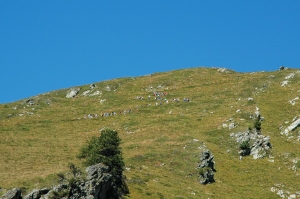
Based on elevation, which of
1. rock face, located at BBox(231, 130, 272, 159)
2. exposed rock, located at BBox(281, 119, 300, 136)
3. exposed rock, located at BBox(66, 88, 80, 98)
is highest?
exposed rock, located at BBox(66, 88, 80, 98)

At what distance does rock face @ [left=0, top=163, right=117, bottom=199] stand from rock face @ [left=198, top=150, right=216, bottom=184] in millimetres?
21066

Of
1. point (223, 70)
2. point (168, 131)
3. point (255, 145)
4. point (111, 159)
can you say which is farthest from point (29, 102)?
point (111, 159)

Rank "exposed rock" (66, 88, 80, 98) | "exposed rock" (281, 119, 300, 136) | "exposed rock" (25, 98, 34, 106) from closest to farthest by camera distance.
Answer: "exposed rock" (281, 119, 300, 136) < "exposed rock" (25, 98, 34, 106) < "exposed rock" (66, 88, 80, 98)

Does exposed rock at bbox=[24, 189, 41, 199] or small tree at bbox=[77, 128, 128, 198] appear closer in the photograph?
exposed rock at bbox=[24, 189, 41, 199]

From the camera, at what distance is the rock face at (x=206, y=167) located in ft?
220

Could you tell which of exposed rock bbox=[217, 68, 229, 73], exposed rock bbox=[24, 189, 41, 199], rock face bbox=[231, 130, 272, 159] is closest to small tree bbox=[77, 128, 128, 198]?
exposed rock bbox=[24, 189, 41, 199]

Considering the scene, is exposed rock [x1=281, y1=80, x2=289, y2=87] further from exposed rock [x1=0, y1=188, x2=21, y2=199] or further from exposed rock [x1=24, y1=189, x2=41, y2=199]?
exposed rock [x1=0, y1=188, x2=21, y2=199]

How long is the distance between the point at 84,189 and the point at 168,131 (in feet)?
146

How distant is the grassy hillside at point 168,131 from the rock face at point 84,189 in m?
5.92

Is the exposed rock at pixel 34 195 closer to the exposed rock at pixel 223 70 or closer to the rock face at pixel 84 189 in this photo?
the rock face at pixel 84 189

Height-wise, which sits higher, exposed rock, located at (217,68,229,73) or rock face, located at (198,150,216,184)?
exposed rock, located at (217,68,229,73)

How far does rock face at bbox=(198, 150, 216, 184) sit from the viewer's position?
6706 centimetres

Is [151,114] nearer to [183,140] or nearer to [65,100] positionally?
[183,140]

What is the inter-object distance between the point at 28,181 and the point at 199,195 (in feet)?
72.2
